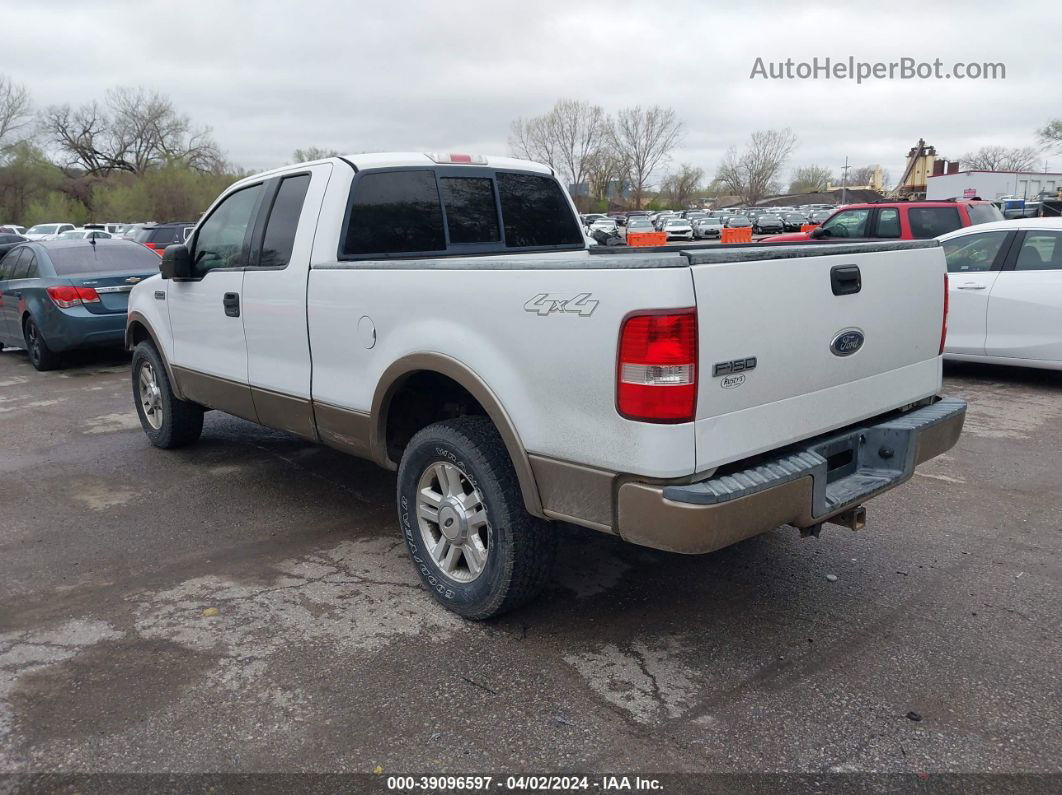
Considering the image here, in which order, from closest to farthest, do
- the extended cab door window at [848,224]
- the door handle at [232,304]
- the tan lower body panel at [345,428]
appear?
the tan lower body panel at [345,428], the door handle at [232,304], the extended cab door window at [848,224]

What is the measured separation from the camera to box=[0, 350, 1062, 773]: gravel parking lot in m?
2.81

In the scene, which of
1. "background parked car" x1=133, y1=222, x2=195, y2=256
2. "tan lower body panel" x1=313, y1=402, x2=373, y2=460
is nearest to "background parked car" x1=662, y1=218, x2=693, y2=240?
"background parked car" x1=133, y1=222, x2=195, y2=256

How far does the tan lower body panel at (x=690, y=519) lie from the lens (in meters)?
2.80

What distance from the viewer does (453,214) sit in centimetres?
478

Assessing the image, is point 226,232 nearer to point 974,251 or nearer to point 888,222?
point 974,251

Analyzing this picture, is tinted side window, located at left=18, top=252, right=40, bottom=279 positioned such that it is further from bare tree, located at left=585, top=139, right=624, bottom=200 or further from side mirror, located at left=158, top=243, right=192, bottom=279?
bare tree, located at left=585, top=139, right=624, bottom=200

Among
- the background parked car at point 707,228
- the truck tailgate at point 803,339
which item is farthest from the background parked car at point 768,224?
the truck tailgate at point 803,339

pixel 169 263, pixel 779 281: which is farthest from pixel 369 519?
pixel 779 281

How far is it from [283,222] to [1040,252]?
280 inches

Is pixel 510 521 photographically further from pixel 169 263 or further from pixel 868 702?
pixel 169 263

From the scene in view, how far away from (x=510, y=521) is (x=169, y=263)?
331 centimetres

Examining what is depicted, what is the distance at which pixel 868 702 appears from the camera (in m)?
3.03

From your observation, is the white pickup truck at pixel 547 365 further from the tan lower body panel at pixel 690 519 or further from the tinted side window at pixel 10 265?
the tinted side window at pixel 10 265

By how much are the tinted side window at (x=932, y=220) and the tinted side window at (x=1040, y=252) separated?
3885mm
